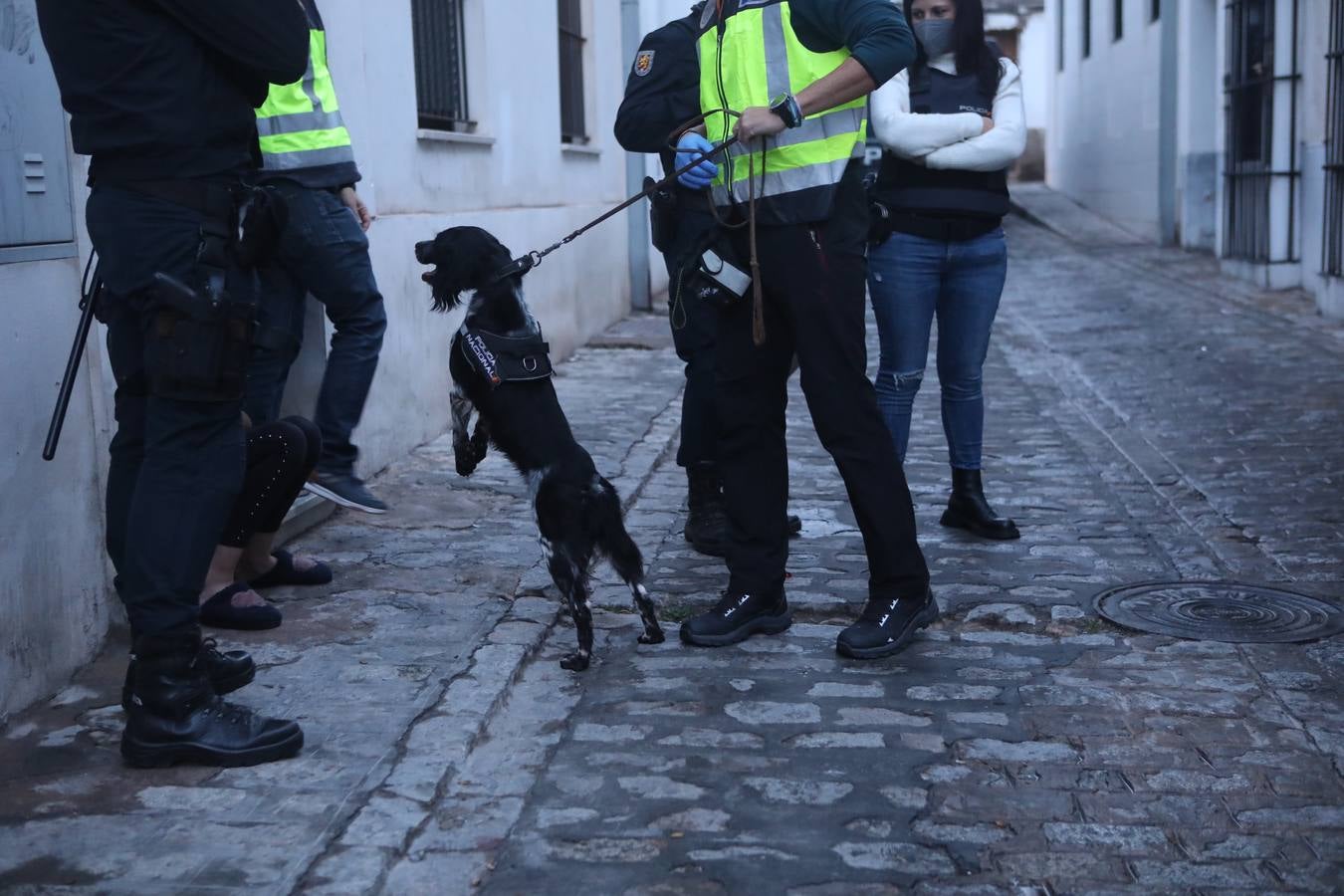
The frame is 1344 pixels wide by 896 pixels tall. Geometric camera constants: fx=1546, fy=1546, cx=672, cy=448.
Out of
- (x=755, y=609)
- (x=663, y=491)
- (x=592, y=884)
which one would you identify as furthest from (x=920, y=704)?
(x=663, y=491)

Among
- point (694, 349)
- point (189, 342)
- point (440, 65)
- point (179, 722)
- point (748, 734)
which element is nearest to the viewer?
point (189, 342)

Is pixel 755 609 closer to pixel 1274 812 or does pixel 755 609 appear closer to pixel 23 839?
pixel 1274 812

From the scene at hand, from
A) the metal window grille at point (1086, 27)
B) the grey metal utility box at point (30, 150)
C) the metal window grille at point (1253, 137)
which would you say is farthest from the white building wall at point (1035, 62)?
the grey metal utility box at point (30, 150)

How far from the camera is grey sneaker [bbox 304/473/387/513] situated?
5012mm

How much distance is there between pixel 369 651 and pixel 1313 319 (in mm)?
9904

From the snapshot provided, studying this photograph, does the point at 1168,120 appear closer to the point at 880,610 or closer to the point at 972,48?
the point at 972,48

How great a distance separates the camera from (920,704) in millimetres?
3912

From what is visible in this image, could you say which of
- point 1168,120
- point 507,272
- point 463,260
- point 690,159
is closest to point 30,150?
point 463,260

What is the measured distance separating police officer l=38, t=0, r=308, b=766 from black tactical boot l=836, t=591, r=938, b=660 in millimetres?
1549

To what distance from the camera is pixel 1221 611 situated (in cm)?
468

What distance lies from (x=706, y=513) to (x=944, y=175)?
4.71ft

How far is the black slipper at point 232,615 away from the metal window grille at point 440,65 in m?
4.11

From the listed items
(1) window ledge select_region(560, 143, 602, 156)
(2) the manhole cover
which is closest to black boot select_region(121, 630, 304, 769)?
(2) the manhole cover

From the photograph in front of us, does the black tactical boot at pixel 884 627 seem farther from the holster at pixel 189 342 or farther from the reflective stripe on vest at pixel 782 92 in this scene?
the holster at pixel 189 342
